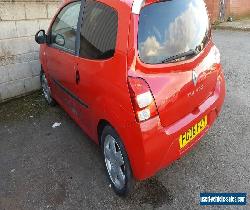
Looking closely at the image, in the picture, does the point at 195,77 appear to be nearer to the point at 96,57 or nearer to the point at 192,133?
the point at 192,133

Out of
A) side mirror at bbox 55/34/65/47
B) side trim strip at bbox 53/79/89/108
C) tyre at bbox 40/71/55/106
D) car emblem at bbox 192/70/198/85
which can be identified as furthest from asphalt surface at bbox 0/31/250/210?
side mirror at bbox 55/34/65/47

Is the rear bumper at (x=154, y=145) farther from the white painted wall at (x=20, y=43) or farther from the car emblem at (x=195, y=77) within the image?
the white painted wall at (x=20, y=43)

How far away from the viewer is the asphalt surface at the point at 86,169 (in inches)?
121

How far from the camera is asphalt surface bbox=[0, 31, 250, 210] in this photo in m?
3.08

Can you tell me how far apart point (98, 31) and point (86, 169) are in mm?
1551

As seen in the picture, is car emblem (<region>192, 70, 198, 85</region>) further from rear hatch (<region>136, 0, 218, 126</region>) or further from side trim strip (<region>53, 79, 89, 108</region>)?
side trim strip (<region>53, 79, 89, 108</region>)

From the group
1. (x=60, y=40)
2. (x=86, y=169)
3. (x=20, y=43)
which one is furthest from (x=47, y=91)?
(x=86, y=169)

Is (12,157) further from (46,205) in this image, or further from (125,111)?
(125,111)

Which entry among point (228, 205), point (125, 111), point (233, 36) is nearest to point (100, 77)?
point (125, 111)

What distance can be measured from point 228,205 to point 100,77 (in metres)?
1.66

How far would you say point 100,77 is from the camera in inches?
116

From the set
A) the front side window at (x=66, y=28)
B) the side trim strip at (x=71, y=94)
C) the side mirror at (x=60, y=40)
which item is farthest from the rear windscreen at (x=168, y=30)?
the side mirror at (x=60, y=40)

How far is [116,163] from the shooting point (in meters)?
3.06

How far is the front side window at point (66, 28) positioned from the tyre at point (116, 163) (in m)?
1.13
